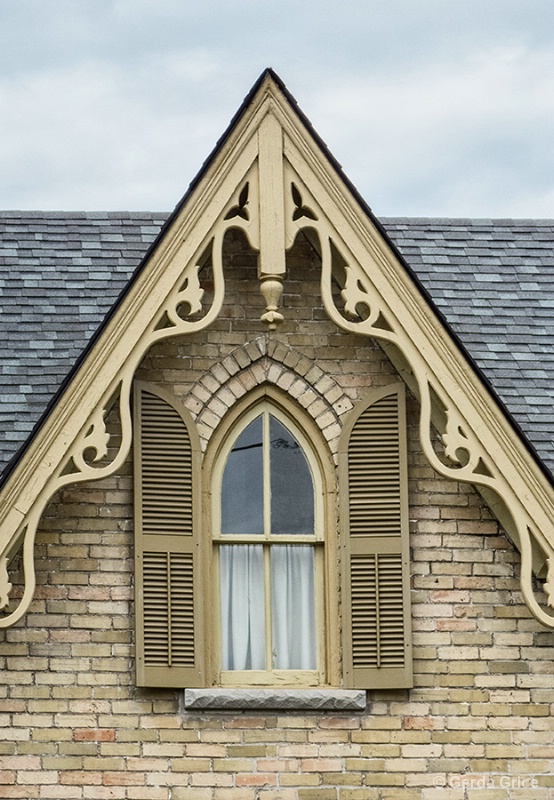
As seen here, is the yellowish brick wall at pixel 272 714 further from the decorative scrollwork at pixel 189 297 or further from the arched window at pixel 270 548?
the decorative scrollwork at pixel 189 297

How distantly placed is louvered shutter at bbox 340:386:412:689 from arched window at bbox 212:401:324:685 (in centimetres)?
25

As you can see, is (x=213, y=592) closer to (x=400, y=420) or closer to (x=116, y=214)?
(x=400, y=420)

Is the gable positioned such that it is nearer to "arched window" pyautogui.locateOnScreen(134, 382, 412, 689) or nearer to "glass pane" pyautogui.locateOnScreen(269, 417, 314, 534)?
"arched window" pyautogui.locateOnScreen(134, 382, 412, 689)

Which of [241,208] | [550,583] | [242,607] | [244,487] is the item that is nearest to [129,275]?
[241,208]

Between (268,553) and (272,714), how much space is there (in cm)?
107

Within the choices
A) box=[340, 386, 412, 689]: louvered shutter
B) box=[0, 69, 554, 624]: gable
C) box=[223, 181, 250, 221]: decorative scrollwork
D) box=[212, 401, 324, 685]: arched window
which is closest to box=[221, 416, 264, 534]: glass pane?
box=[212, 401, 324, 685]: arched window

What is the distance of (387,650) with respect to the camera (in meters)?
11.5

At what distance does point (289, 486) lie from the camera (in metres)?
12.0

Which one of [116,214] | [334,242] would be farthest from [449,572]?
[116,214]

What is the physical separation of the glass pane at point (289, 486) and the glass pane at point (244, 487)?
0.09 m

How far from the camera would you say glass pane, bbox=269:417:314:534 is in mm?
11906

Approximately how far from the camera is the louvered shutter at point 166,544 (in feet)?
37.3

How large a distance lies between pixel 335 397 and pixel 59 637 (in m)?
2.40

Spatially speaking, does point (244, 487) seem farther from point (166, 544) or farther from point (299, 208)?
point (299, 208)
